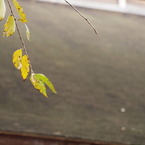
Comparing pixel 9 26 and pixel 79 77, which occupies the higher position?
pixel 79 77

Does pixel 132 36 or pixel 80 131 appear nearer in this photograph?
pixel 80 131

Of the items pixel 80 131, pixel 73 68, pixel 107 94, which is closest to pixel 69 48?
pixel 73 68

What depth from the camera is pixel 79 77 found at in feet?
18.1

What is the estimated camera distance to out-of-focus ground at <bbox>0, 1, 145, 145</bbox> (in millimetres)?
4340

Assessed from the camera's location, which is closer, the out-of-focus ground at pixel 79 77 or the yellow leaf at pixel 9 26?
the yellow leaf at pixel 9 26

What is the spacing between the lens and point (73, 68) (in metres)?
5.71

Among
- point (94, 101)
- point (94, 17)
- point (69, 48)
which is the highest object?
point (94, 17)

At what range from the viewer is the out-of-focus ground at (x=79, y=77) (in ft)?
14.2

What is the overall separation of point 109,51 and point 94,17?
1367 mm

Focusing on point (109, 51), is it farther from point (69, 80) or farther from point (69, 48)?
point (69, 80)

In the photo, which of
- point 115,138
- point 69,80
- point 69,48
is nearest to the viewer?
point 115,138

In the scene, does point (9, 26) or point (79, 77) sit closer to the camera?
point (9, 26)

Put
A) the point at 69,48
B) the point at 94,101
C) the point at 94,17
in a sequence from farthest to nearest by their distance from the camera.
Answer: the point at 94,17
the point at 69,48
the point at 94,101

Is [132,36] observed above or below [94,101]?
above
